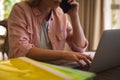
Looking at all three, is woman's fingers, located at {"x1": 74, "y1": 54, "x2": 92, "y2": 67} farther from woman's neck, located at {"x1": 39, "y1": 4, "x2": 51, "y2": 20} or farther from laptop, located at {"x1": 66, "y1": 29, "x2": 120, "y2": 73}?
woman's neck, located at {"x1": 39, "y1": 4, "x2": 51, "y2": 20}

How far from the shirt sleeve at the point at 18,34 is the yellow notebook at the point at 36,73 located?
65 centimetres

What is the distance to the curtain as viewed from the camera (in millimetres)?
3830

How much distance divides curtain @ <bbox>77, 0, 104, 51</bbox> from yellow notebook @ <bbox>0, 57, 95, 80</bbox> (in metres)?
3.27

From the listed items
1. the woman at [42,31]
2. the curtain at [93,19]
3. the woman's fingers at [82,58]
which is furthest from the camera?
the curtain at [93,19]

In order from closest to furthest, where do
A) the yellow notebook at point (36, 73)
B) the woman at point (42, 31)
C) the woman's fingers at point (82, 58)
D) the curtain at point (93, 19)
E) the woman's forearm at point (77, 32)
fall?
the yellow notebook at point (36, 73) < the woman's fingers at point (82, 58) < the woman at point (42, 31) < the woman's forearm at point (77, 32) < the curtain at point (93, 19)

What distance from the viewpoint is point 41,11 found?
1.56m

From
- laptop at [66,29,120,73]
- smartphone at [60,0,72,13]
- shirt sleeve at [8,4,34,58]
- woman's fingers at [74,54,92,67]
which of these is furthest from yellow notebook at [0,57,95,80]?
smartphone at [60,0,72,13]

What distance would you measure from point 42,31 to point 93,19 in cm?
249

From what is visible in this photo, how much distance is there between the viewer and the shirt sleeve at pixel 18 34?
4.31ft

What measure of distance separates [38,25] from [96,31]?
8.20 ft

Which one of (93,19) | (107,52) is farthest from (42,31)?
(93,19)

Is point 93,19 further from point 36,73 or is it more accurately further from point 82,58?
point 36,73

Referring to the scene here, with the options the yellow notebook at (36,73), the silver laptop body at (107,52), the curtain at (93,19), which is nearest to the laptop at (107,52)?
the silver laptop body at (107,52)

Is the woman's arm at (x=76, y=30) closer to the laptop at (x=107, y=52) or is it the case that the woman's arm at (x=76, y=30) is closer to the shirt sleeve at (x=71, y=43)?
the shirt sleeve at (x=71, y=43)
